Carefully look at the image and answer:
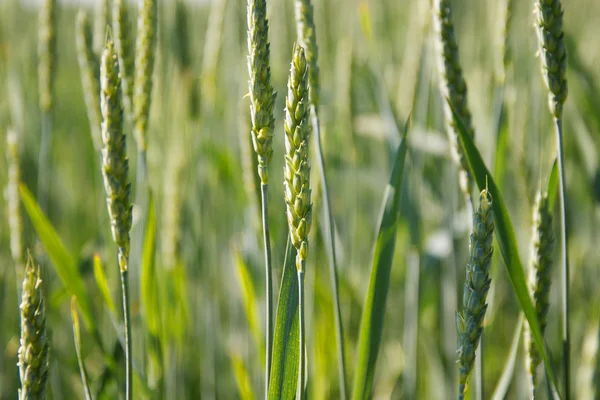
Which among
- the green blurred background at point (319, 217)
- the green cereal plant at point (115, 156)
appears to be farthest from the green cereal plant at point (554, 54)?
the green cereal plant at point (115, 156)

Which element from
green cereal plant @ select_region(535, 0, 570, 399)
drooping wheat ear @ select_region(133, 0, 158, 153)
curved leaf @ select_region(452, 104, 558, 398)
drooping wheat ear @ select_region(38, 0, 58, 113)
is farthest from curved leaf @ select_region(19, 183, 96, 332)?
green cereal plant @ select_region(535, 0, 570, 399)

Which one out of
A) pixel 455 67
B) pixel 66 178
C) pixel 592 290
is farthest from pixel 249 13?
pixel 66 178

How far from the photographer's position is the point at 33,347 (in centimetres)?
66

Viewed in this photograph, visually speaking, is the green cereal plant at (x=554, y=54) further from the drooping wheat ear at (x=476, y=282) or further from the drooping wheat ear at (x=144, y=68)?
the drooping wheat ear at (x=144, y=68)

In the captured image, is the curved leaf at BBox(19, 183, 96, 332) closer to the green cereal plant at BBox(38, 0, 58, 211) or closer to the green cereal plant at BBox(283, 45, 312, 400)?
the green cereal plant at BBox(38, 0, 58, 211)

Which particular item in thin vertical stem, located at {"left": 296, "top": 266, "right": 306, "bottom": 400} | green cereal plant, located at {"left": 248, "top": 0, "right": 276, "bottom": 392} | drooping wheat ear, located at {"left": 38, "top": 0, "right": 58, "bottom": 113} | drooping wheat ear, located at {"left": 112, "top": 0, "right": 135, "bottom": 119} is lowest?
thin vertical stem, located at {"left": 296, "top": 266, "right": 306, "bottom": 400}

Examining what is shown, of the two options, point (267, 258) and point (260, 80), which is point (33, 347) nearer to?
point (267, 258)

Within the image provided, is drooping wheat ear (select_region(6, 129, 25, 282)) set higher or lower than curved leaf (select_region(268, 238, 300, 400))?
higher

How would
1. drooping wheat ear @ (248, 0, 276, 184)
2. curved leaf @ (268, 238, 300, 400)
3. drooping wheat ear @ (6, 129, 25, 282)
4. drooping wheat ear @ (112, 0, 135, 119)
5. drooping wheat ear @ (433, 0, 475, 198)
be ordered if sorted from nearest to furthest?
drooping wheat ear @ (248, 0, 276, 184)
curved leaf @ (268, 238, 300, 400)
drooping wheat ear @ (433, 0, 475, 198)
drooping wheat ear @ (112, 0, 135, 119)
drooping wheat ear @ (6, 129, 25, 282)

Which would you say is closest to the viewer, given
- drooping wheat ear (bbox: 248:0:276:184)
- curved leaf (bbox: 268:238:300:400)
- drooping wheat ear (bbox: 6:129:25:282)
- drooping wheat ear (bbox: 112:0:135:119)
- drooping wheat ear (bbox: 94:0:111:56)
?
drooping wheat ear (bbox: 248:0:276:184)

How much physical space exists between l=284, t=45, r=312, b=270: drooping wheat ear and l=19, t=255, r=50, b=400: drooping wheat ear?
0.32 metres

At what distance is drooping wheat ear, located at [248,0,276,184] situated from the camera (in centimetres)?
63

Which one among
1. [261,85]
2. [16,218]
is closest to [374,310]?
[261,85]

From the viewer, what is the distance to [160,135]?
80.4 inches
